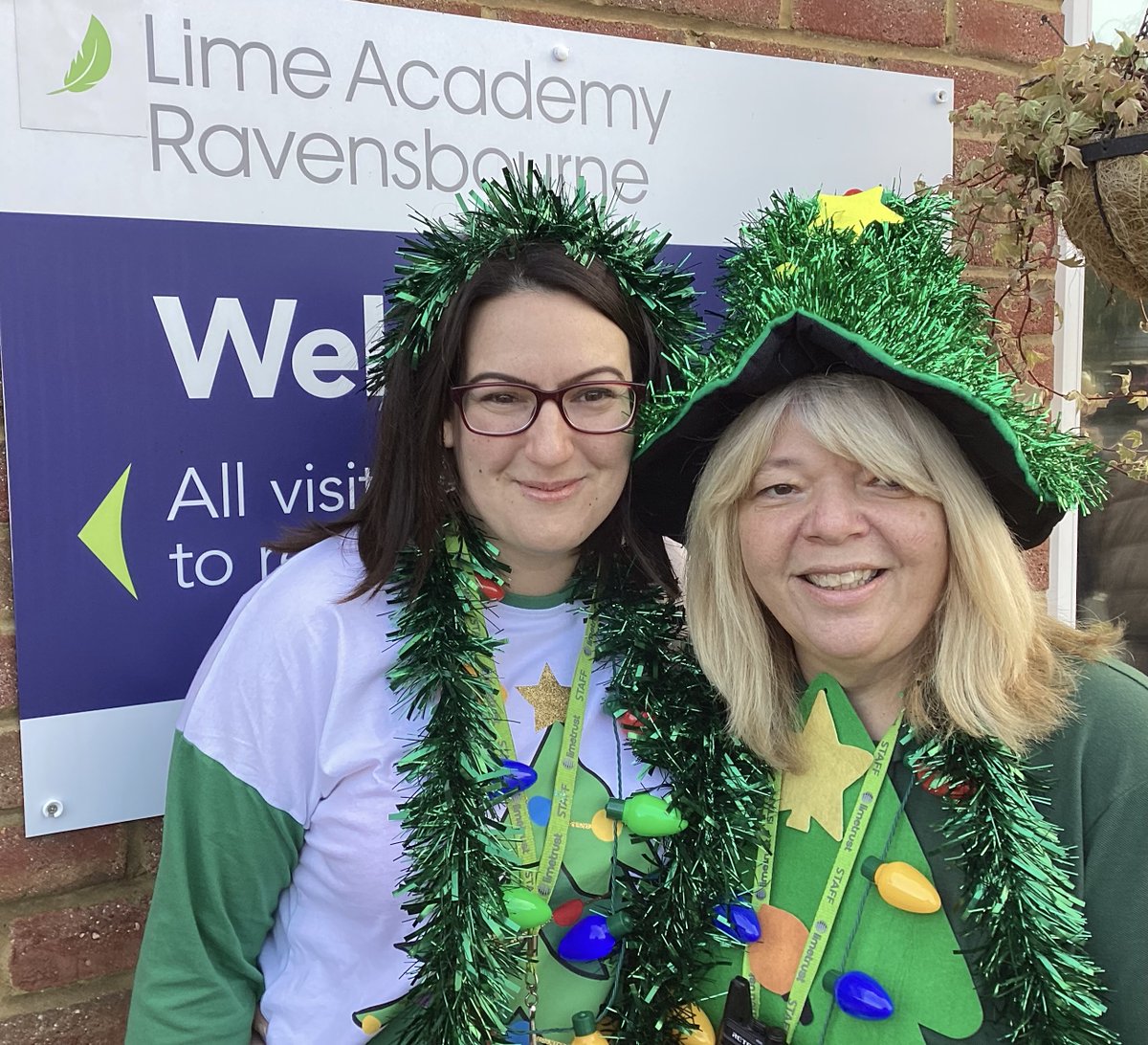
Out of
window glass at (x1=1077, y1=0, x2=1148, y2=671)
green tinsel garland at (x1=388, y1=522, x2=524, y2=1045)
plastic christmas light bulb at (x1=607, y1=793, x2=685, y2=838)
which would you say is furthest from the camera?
window glass at (x1=1077, y1=0, x2=1148, y2=671)

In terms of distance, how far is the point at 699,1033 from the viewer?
1401 millimetres

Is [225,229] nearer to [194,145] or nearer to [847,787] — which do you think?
[194,145]

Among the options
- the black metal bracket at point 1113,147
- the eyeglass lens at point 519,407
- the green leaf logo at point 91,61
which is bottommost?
the eyeglass lens at point 519,407

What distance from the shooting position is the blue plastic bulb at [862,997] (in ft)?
4.12

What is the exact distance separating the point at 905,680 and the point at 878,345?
0.51 metres

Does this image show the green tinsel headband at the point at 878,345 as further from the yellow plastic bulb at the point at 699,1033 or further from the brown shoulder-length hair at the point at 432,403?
the yellow plastic bulb at the point at 699,1033

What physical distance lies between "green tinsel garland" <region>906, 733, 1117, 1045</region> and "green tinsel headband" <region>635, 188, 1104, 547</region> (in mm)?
382

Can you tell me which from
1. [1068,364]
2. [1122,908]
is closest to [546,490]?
[1122,908]

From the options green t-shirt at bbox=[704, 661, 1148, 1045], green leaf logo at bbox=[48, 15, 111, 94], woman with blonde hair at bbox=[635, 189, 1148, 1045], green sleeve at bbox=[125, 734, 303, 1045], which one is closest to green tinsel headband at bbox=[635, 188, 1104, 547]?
woman with blonde hair at bbox=[635, 189, 1148, 1045]

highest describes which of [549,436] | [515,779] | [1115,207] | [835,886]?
[1115,207]

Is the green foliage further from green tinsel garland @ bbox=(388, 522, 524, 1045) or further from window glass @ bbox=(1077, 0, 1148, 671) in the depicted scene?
green tinsel garland @ bbox=(388, 522, 524, 1045)

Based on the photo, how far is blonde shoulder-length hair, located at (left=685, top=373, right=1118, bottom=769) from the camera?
1.33 metres

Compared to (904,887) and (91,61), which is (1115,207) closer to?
(904,887)

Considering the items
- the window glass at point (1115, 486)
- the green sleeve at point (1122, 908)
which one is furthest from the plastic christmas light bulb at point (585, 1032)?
the window glass at point (1115, 486)
